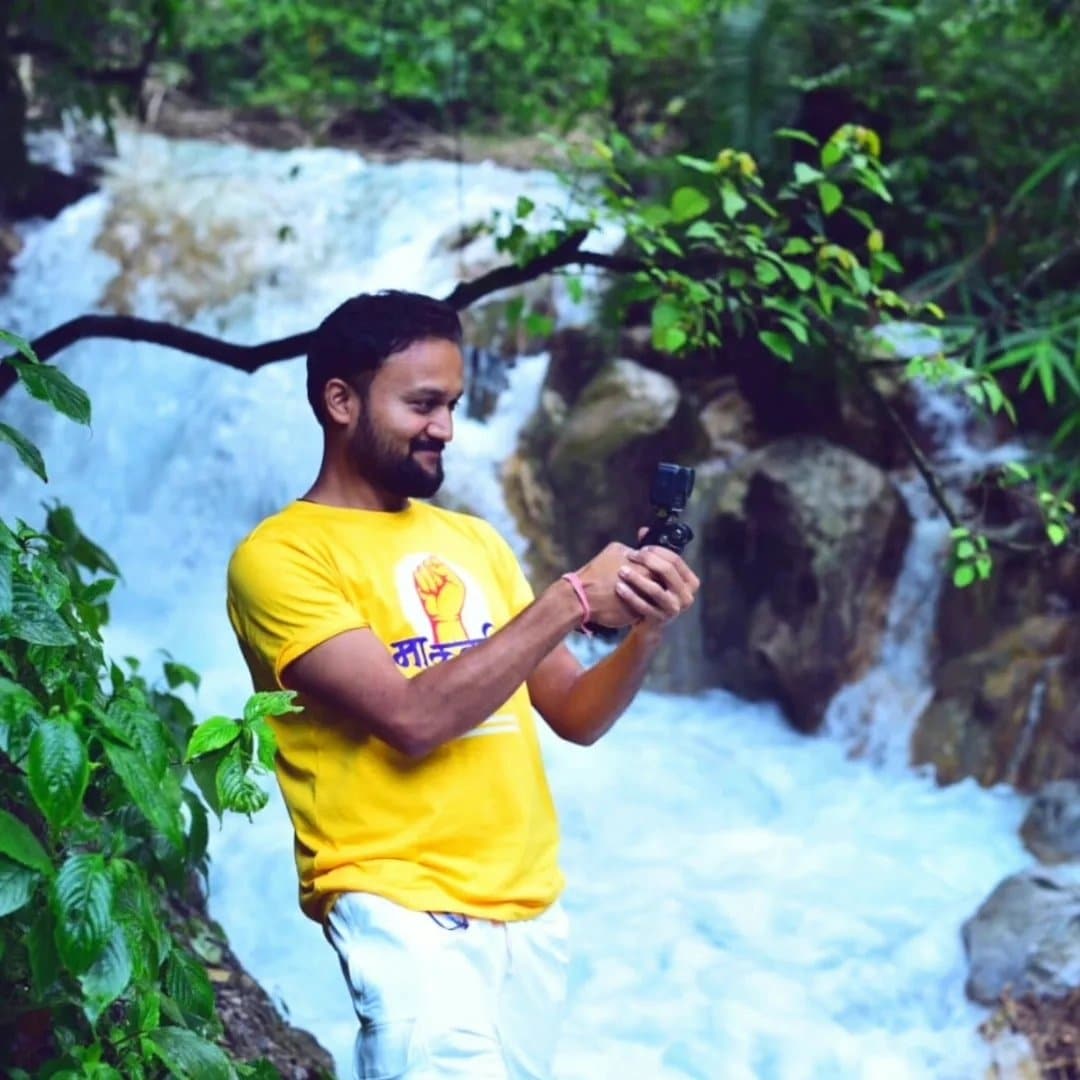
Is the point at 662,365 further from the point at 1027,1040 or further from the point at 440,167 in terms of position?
the point at 1027,1040

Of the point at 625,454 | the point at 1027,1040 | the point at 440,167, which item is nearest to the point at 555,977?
the point at 1027,1040

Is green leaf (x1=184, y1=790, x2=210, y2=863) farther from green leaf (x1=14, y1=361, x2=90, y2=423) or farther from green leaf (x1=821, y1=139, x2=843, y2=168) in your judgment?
green leaf (x1=821, y1=139, x2=843, y2=168)

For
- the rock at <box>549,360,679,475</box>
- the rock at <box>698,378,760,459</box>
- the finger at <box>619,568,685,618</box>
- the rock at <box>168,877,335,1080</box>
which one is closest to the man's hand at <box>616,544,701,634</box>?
the finger at <box>619,568,685,618</box>

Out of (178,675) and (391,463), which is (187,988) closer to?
(391,463)

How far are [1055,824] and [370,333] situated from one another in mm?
4553

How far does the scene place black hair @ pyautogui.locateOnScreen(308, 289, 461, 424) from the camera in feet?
7.27

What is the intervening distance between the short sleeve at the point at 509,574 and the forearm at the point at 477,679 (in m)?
0.37

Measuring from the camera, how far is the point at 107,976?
1.67 meters

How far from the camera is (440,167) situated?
10852 mm

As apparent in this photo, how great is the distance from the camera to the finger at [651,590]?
202 cm

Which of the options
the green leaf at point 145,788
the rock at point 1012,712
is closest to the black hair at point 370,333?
the green leaf at point 145,788

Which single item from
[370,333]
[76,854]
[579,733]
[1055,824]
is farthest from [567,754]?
[76,854]

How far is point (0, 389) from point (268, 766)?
1676 mm

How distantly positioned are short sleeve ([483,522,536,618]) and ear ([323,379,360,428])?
319 millimetres
